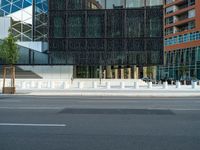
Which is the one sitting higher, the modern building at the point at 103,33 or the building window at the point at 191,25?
the building window at the point at 191,25

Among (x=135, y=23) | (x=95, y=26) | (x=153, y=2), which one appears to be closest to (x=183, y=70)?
(x=153, y=2)

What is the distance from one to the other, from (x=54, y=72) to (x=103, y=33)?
936cm

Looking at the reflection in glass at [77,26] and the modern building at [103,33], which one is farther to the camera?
the reflection in glass at [77,26]

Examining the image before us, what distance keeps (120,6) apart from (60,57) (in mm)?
11633

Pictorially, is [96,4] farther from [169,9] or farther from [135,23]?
[169,9]

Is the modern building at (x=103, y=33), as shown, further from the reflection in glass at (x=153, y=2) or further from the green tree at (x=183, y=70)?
the green tree at (x=183, y=70)

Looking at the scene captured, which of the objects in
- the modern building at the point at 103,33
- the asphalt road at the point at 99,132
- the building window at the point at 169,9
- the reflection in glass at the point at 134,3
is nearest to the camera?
the asphalt road at the point at 99,132

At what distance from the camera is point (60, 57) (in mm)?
49812

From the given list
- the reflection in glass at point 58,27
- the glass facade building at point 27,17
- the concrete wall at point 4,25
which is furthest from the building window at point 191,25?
the concrete wall at point 4,25

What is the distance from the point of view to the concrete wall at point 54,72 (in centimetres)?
5066

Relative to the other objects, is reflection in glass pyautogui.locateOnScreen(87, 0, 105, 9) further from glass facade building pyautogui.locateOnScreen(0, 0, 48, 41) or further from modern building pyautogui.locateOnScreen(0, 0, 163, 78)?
glass facade building pyautogui.locateOnScreen(0, 0, 48, 41)

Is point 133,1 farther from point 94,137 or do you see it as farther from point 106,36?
point 94,137

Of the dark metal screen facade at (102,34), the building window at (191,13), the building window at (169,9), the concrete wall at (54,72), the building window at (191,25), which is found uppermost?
the building window at (169,9)

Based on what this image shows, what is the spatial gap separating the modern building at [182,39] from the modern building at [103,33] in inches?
1089
